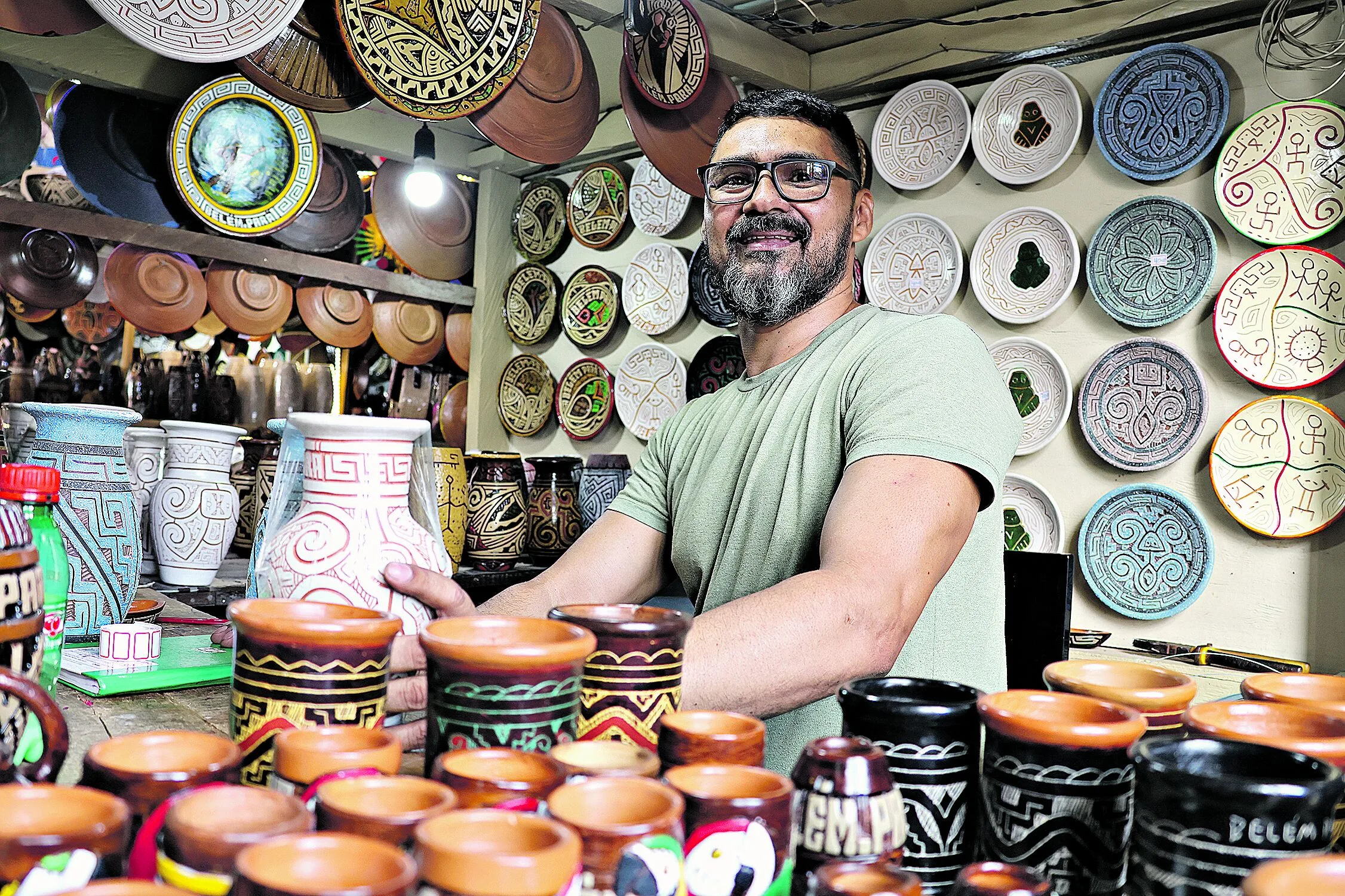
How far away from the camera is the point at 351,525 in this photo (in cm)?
102

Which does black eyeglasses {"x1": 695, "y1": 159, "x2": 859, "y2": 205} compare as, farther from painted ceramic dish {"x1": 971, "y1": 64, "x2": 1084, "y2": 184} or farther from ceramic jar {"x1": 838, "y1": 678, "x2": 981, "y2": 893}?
painted ceramic dish {"x1": 971, "y1": 64, "x2": 1084, "y2": 184}

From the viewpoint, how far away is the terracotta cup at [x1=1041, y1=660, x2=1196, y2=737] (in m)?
0.78

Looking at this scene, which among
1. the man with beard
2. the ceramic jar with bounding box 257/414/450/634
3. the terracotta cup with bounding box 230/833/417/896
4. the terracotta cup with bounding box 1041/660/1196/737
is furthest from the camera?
the man with beard

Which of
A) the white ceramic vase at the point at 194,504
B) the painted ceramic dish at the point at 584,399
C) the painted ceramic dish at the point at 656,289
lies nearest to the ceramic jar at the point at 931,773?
the white ceramic vase at the point at 194,504

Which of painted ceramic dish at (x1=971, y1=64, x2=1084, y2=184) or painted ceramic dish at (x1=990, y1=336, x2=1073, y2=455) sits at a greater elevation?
painted ceramic dish at (x1=971, y1=64, x2=1084, y2=184)

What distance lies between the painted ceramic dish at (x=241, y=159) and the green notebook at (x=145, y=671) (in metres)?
2.15

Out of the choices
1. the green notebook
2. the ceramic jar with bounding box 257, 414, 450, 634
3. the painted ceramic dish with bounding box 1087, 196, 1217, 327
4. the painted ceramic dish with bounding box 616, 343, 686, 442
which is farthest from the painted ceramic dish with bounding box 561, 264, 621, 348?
the ceramic jar with bounding box 257, 414, 450, 634

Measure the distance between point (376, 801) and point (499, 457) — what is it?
8.87ft

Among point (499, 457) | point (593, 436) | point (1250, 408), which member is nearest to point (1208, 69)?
point (1250, 408)

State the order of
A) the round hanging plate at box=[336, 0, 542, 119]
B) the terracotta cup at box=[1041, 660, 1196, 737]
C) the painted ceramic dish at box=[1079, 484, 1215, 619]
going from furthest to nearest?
the painted ceramic dish at box=[1079, 484, 1215, 619]
the round hanging plate at box=[336, 0, 542, 119]
the terracotta cup at box=[1041, 660, 1196, 737]

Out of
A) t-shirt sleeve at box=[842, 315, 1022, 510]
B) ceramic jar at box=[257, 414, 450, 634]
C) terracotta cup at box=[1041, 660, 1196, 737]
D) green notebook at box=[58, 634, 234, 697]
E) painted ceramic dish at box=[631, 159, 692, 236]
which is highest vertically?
painted ceramic dish at box=[631, 159, 692, 236]

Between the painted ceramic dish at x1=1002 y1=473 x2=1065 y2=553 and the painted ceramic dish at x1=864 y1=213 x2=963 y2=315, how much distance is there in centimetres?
73

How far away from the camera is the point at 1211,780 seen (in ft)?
1.82

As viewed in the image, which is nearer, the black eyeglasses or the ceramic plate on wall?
the black eyeglasses
